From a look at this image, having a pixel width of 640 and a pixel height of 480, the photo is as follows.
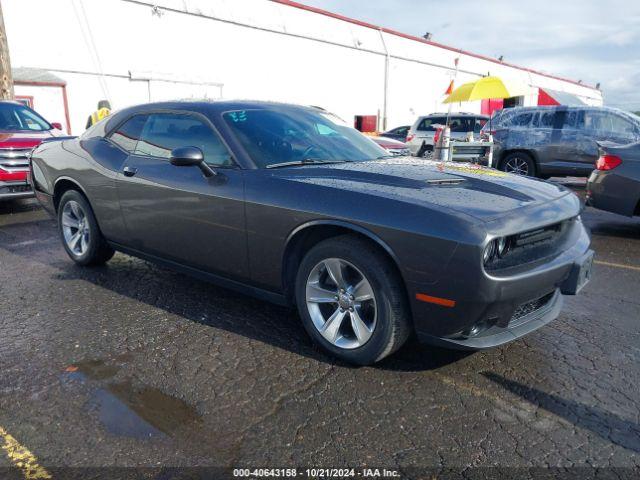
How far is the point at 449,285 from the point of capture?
2.50 meters

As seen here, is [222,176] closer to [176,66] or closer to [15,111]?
[15,111]

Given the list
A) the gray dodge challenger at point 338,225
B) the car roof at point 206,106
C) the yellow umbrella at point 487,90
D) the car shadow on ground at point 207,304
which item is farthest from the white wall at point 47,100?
the gray dodge challenger at point 338,225

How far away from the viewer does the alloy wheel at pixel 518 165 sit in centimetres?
1052

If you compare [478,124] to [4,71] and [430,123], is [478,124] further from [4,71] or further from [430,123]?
[4,71]

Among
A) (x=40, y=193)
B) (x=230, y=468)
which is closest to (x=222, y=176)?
(x=230, y=468)

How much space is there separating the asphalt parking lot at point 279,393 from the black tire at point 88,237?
67cm

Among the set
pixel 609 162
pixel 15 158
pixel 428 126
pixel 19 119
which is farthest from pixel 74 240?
pixel 428 126

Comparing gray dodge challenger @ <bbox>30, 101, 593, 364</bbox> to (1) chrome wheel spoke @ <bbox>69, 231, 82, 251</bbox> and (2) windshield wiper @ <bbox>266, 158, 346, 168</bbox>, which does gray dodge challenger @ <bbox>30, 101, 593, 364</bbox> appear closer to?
(2) windshield wiper @ <bbox>266, 158, 346, 168</bbox>

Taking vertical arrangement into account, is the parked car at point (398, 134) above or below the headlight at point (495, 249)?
below

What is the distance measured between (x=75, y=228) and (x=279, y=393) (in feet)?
10.5

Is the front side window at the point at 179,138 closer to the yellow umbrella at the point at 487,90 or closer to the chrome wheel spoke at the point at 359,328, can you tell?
the chrome wheel spoke at the point at 359,328

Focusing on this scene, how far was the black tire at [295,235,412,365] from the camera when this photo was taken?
270cm

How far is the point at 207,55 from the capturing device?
60.8 ft

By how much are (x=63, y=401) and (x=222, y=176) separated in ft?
5.27
